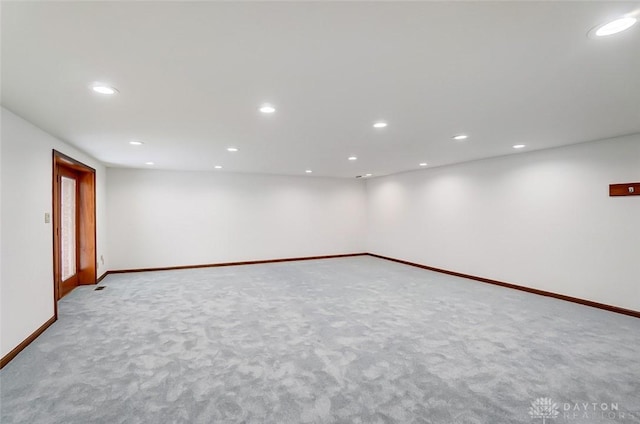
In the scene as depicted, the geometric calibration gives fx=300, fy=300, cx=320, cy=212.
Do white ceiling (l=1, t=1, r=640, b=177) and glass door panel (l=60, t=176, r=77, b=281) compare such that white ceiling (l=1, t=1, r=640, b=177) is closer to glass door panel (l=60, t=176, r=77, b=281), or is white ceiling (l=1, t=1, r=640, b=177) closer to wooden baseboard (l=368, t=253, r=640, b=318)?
glass door panel (l=60, t=176, r=77, b=281)

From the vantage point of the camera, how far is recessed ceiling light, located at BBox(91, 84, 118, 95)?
87.6 inches

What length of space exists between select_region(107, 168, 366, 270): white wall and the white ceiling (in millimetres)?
3096

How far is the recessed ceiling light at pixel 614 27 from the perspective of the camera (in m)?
1.49

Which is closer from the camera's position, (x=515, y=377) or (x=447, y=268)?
(x=515, y=377)

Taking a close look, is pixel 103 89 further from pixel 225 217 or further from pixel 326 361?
pixel 225 217

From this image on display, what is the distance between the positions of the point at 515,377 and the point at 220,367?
7.87 ft

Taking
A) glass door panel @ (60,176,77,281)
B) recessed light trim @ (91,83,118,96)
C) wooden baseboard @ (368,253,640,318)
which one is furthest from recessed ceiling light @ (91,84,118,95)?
wooden baseboard @ (368,253,640,318)

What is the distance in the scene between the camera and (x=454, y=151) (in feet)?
15.8

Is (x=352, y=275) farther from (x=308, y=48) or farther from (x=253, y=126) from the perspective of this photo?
(x=308, y=48)

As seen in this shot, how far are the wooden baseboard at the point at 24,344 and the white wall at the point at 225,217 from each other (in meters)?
3.25

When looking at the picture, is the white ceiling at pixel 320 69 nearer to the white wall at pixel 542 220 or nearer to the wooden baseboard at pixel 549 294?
the white wall at pixel 542 220

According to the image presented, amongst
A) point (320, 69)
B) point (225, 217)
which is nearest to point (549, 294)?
point (320, 69)

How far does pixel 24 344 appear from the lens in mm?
2889

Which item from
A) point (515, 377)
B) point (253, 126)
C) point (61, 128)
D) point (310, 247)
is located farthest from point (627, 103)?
point (310, 247)
